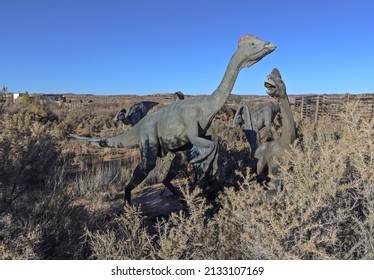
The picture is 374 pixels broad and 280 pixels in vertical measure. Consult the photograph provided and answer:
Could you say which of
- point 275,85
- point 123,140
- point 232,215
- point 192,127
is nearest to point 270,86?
point 275,85

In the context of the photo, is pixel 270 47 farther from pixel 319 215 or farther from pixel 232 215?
pixel 319 215

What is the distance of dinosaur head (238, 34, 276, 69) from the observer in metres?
3.69

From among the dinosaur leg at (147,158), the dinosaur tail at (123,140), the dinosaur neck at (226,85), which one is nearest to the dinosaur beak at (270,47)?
the dinosaur neck at (226,85)

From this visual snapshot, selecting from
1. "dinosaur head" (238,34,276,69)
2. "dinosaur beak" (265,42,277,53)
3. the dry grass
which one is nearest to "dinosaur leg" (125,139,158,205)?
the dry grass

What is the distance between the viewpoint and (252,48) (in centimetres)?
374

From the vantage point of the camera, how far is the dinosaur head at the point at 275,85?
3572 mm

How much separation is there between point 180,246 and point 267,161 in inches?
82.2

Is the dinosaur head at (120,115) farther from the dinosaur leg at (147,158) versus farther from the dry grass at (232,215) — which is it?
the dinosaur leg at (147,158)

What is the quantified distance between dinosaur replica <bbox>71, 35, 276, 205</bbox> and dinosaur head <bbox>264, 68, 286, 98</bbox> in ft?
0.88

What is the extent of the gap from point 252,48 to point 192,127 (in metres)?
1.04

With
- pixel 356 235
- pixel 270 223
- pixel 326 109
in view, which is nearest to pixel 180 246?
pixel 270 223

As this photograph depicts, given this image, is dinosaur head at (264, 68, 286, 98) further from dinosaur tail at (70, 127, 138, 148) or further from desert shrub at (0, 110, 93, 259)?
desert shrub at (0, 110, 93, 259)

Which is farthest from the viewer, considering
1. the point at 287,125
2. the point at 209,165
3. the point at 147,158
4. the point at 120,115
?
the point at 120,115

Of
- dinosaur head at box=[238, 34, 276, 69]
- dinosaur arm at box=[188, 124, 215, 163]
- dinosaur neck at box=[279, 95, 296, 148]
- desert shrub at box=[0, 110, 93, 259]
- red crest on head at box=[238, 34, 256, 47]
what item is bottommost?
desert shrub at box=[0, 110, 93, 259]
